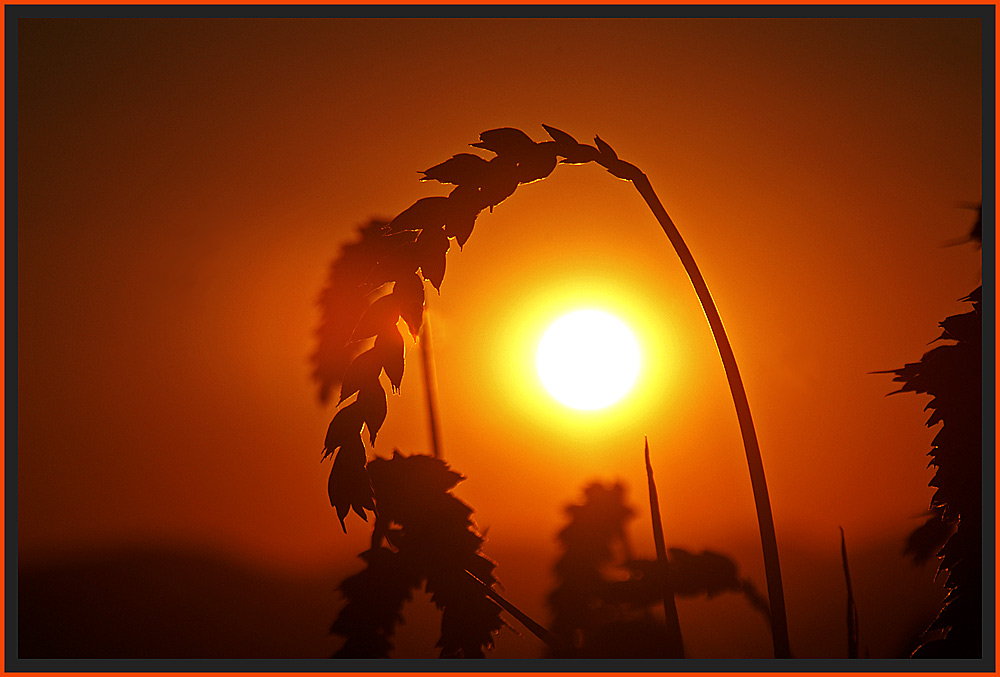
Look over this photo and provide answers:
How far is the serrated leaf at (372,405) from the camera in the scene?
1.84 metres

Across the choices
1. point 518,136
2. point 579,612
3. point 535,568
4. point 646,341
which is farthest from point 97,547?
point 518,136

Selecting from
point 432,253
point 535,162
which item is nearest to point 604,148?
point 535,162

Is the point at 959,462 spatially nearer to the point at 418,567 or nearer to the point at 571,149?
the point at 571,149

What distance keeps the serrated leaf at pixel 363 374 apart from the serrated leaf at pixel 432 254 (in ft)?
0.59

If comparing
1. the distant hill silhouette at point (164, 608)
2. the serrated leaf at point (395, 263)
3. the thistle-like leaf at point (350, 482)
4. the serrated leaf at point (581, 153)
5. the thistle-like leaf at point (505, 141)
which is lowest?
the distant hill silhouette at point (164, 608)

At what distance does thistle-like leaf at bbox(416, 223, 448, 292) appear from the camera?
72.8 inches

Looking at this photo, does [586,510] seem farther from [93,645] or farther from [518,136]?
[93,645]

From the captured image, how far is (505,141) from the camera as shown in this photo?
6.41 ft

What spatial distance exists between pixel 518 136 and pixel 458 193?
25cm

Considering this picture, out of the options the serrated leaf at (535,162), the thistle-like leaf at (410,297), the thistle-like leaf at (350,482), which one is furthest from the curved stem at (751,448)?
the thistle-like leaf at (350,482)

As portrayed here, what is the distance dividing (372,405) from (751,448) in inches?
40.8

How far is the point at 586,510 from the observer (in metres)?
4.10

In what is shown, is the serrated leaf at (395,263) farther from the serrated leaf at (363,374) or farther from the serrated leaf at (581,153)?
the serrated leaf at (581,153)

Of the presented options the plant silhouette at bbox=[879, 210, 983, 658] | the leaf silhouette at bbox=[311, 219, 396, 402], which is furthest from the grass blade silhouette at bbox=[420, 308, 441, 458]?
the plant silhouette at bbox=[879, 210, 983, 658]
